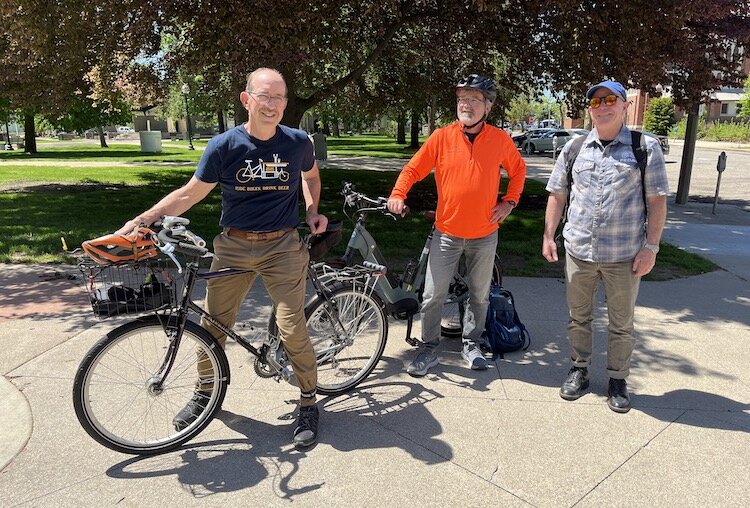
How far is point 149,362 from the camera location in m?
3.14

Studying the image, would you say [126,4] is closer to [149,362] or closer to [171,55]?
[171,55]

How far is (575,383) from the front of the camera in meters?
3.66

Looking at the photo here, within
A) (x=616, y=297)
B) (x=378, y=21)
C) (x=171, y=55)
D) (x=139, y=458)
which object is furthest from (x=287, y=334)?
(x=171, y=55)

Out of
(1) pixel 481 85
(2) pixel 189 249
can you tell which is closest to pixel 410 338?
(1) pixel 481 85

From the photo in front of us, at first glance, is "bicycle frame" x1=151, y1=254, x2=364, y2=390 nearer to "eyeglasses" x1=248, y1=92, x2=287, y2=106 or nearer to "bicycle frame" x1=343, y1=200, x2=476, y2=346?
"bicycle frame" x1=343, y1=200, x2=476, y2=346

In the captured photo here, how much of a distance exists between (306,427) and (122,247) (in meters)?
1.35

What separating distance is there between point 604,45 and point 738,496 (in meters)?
6.22

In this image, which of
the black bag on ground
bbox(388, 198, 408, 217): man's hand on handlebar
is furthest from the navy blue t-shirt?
the black bag on ground

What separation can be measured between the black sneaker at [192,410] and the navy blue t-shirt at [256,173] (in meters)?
0.96

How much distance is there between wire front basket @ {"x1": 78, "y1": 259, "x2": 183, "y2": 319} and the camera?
2.61m

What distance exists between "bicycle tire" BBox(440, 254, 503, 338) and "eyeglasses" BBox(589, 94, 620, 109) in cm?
147

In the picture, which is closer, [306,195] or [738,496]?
[738,496]

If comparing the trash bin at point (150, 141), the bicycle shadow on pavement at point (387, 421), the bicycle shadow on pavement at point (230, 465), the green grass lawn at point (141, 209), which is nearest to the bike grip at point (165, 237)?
the bicycle shadow on pavement at point (230, 465)

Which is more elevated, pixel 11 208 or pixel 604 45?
pixel 604 45
